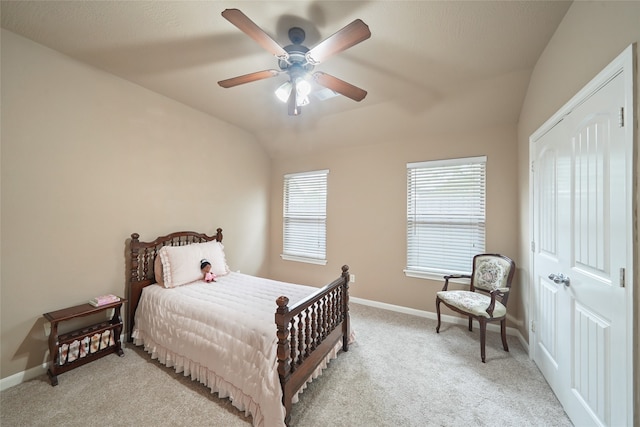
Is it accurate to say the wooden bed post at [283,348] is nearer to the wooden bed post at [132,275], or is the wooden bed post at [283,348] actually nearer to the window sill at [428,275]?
the wooden bed post at [132,275]

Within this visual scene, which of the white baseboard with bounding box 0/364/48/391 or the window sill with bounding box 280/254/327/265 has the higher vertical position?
the window sill with bounding box 280/254/327/265

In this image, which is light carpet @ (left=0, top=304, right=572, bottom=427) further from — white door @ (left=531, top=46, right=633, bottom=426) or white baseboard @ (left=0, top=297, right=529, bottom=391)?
white door @ (left=531, top=46, right=633, bottom=426)

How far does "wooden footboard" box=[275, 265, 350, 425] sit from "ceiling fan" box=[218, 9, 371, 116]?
5.32 ft

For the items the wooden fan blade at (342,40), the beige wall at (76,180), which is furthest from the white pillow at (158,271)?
the wooden fan blade at (342,40)

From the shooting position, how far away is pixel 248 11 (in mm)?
1698

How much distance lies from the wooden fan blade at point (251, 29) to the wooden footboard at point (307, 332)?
1.65 m

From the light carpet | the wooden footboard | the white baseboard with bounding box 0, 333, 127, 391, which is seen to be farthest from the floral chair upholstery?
the white baseboard with bounding box 0, 333, 127, 391

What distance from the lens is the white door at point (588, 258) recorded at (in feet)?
3.89

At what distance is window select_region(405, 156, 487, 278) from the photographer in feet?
9.84

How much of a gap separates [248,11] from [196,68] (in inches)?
39.0

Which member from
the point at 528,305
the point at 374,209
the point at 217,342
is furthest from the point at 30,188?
the point at 528,305

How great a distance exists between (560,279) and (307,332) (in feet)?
6.26

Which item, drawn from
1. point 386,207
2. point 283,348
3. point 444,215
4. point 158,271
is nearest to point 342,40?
point 283,348

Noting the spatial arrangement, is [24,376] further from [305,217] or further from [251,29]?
[305,217]
